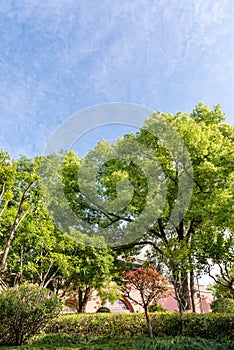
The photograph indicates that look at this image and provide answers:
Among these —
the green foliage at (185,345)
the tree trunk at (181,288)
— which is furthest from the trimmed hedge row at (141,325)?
the green foliage at (185,345)

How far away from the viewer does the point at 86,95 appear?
9.24m

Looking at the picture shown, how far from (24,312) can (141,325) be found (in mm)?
4194

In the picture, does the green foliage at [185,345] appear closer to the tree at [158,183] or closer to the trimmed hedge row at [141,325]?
the trimmed hedge row at [141,325]

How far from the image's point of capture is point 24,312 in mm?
6961

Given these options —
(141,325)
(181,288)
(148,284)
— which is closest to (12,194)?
(148,284)

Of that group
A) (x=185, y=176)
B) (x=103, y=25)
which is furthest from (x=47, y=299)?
(x=103, y=25)

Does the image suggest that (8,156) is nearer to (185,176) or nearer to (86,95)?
(86,95)

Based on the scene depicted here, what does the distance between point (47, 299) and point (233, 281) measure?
5.14m

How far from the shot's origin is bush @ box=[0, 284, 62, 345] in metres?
6.96

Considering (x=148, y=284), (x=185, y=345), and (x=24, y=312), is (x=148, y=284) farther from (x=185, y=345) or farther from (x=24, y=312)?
(x=185, y=345)

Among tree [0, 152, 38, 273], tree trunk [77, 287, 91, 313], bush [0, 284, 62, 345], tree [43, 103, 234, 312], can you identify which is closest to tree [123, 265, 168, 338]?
tree [43, 103, 234, 312]

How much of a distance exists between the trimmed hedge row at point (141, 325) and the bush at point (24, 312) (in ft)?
6.99

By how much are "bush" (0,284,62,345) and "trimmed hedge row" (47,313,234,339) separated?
213 cm

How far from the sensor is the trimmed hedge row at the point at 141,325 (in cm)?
833
